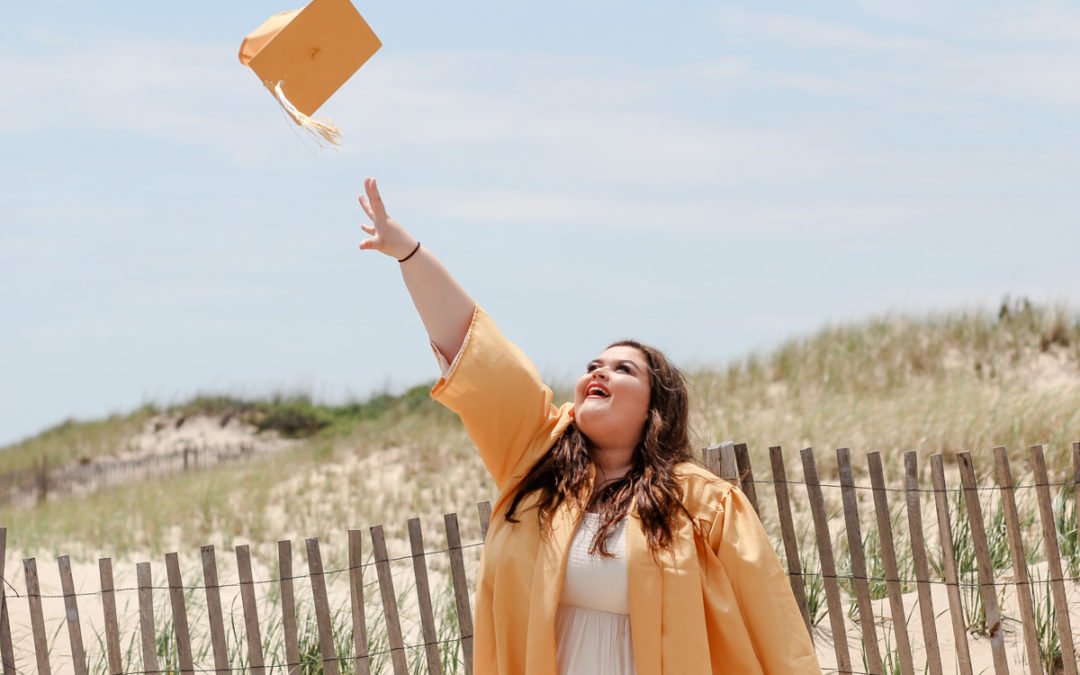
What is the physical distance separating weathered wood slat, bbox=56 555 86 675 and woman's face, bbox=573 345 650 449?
2.01m

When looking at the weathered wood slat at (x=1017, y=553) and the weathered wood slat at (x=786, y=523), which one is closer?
the weathered wood slat at (x=786, y=523)

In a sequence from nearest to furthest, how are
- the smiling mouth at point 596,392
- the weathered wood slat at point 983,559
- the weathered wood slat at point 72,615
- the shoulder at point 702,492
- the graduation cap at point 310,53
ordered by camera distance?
1. the shoulder at point 702,492
2. the smiling mouth at point 596,392
3. the graduation cap at point 310,53
4. the weathered wood slat at point 72,615
5. the weathered wood slat at point 983,559

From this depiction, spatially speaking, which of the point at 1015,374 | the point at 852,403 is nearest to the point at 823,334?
the point at 1015,374

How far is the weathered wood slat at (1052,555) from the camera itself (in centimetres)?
383

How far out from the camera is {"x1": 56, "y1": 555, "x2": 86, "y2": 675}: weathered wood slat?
3.65 meters

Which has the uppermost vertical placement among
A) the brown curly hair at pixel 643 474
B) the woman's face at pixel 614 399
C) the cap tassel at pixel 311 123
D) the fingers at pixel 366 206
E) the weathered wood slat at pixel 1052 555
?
the cap tassel at pixel 311 123

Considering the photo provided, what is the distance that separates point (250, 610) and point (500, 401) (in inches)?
54.7

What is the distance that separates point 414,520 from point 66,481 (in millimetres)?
16057

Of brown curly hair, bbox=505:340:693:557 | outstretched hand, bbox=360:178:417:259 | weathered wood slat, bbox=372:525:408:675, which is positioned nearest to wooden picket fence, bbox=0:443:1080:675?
weathered wood slat, bbox=372:525:408:675

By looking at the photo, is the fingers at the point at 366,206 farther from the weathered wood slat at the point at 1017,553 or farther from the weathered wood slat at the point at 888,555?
the weathered wood slat at the point at 1017,553

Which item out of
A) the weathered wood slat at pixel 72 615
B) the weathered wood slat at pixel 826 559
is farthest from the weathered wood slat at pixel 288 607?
the weathered wood slat at pixel 826 559

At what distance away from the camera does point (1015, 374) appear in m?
11.9

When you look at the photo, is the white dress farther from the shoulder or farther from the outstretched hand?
the outstretched hand

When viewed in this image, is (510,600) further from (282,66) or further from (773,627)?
(282,66)
